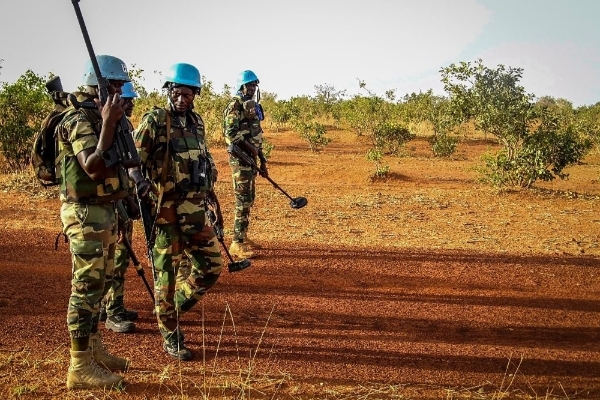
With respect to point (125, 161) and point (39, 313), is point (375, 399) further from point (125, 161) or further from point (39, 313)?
point (39, 313)

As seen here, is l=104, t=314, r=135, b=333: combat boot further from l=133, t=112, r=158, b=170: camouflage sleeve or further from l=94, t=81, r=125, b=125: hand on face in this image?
l=94, t=81, r=125, b=125: hand on face

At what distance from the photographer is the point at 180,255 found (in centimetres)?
375

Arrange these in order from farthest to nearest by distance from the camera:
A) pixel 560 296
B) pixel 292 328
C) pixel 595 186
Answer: pixel 595 186 < pixel 560 296 < pixel 292 328

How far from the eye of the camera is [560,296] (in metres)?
5.34

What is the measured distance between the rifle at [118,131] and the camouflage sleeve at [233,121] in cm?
296

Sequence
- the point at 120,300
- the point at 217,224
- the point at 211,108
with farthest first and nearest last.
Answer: the point at 211,108
the point at 217,224
the point at 120,300

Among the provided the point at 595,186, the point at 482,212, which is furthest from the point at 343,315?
the point at 595,186

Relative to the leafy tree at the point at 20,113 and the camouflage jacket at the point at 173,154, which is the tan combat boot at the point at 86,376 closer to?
the camouflage jacket at the point at 173,154

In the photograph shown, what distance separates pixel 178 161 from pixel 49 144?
0.84 metres

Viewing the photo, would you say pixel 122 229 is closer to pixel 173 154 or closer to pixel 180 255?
pixel 180 255

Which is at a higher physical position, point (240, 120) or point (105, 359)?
point (240, 120)

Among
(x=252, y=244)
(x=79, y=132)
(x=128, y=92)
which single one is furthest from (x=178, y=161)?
(x=252, y=244)

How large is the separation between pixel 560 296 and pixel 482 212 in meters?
4.32

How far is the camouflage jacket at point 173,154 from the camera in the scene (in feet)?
12.0
